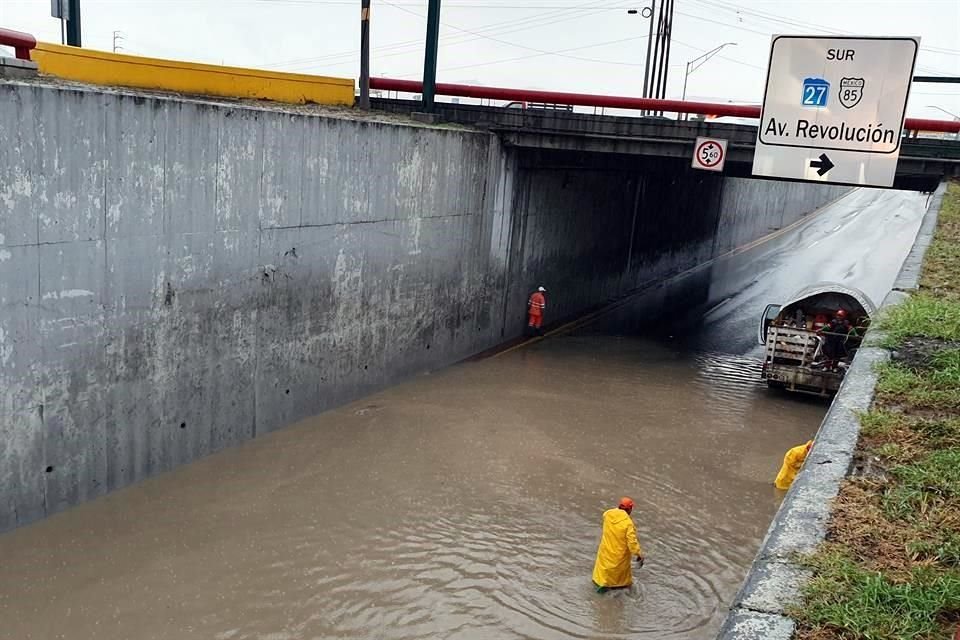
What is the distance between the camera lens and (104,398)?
10648 millimetres

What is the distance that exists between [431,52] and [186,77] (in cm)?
635

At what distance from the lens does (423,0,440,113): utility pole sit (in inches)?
789

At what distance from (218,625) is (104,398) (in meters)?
3.63

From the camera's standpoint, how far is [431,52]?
20125 millimetres

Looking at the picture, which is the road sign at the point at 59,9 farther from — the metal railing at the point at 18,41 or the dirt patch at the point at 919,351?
the dirt patch at the point at 919,351

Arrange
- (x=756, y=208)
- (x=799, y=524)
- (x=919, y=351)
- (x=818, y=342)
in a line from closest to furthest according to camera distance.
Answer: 1. (x=799, y=524)
2. (x=919, y=351)
3. (x=818, y=342)
4. (x=756, y=208)

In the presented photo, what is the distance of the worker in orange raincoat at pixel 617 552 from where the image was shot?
9000mm

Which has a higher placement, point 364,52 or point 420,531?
point 364,52

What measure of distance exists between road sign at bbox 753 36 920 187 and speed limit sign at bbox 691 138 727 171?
4.88 meters

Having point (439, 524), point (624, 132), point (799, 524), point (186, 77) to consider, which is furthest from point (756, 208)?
point (799, 524)

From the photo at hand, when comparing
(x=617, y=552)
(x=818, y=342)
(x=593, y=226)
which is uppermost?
(x=593, y=226)

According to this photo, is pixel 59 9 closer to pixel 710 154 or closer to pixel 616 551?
pixel 710 154

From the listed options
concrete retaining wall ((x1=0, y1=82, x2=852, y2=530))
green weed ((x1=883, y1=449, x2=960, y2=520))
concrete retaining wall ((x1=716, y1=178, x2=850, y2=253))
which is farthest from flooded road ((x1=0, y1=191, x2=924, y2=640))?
concrete retaining wall ((x1=716, y1=178, x2=850, y2=253))

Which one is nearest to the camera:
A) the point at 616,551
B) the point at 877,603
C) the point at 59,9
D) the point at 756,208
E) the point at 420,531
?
the point at 877,603
